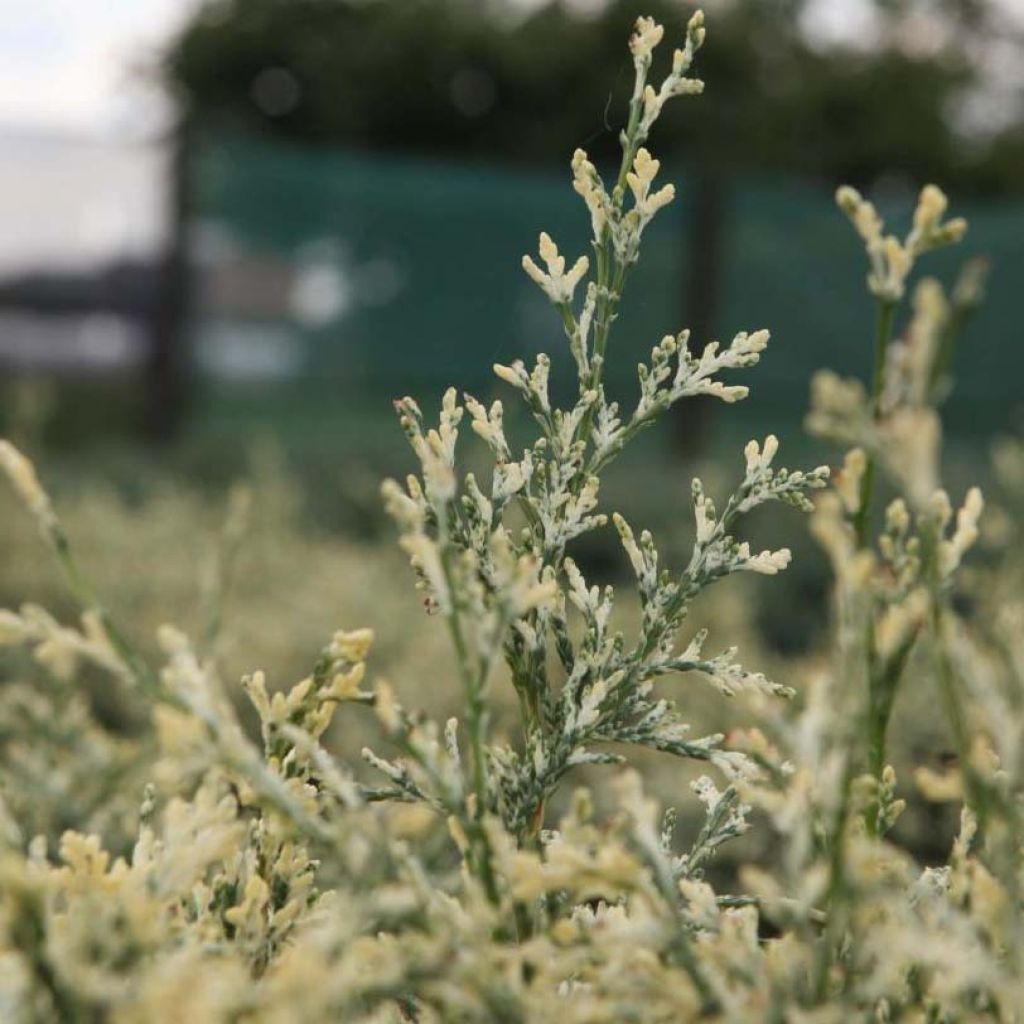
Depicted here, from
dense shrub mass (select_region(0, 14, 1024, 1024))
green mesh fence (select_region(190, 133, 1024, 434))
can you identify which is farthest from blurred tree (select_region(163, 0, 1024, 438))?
dense shrub mass (select_region(0, 14, 1024, 1024))

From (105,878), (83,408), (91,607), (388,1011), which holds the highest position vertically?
(91,607)

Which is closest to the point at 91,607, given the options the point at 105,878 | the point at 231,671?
the point at 105,878

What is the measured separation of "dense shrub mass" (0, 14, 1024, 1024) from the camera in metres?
1.05

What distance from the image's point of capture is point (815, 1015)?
105cm

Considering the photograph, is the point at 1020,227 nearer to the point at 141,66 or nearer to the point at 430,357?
the point at 430,357

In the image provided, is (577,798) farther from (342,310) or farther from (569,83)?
(569,83)

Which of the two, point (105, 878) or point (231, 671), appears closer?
point (105, 878)

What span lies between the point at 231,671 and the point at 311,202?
8.20m

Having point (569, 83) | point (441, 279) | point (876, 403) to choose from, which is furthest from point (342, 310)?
point (569, 83)

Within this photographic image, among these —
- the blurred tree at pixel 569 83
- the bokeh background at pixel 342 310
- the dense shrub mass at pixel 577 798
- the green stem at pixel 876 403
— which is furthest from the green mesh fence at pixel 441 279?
the blurred tree at pixel 569 83

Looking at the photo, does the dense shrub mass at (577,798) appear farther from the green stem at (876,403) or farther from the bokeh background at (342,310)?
the bokeh background at (342,310)

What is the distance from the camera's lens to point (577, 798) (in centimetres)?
117

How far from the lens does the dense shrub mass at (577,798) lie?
1047mm

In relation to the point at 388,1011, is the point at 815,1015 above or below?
above
